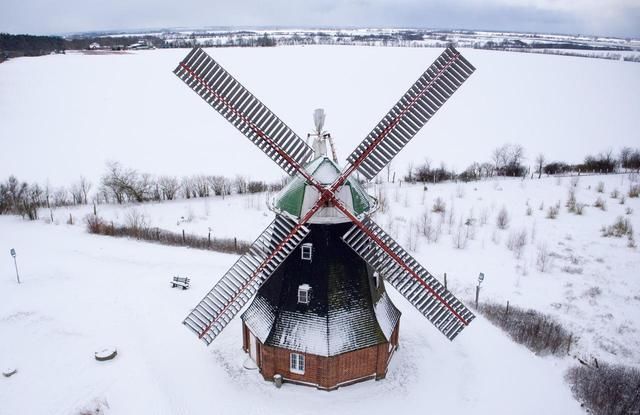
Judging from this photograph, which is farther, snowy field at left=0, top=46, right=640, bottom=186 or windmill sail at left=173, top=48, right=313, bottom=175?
snowy field at left=0, top=46, right=640, bottom=186

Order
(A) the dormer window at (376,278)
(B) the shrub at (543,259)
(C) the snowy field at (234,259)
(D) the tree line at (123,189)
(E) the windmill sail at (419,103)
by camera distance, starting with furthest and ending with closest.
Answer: (D) the tree line at (123,189)
(B) the shrub at (543,259)
(A) the dormer window at (376,278)
(C) the snowy field at (234,259)
(E) the windmill sail at (419,103)

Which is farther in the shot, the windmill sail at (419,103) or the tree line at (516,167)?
the tree line at (516,167)

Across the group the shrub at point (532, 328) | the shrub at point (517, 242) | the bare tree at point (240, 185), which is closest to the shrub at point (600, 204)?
the shrub at point (517, 242)

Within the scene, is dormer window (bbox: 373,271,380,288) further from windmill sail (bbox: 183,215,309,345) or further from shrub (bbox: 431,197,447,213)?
shrub (bbox: 431,197,447,213)

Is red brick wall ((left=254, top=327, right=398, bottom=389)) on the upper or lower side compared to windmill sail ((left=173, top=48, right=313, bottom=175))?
lower

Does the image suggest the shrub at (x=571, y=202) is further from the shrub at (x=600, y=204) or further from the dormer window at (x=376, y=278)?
the dormer window at (x=376, y=278)

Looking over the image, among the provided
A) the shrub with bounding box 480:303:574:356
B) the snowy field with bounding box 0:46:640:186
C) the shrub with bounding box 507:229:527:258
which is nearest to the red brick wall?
the shrub with bounding box 480:303:574:356
